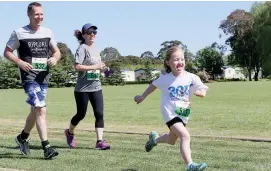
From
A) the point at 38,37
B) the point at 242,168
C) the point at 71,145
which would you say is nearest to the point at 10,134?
the point at 71,145

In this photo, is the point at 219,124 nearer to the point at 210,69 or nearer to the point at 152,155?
the point at 152,155

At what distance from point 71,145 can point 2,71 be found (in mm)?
77244

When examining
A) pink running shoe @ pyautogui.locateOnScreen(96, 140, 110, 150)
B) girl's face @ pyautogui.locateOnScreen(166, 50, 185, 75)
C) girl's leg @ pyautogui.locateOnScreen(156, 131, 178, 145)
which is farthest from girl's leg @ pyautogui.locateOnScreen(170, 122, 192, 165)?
pink running shoe @ pyautogui.locateOnScreen(96, 140, 110, 150)

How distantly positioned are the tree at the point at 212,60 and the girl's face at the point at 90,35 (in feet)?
374

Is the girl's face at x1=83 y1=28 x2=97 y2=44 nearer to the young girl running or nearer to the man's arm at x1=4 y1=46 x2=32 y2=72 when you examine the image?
the man's arm at x1=4 y1=46 x2=32 y2=72

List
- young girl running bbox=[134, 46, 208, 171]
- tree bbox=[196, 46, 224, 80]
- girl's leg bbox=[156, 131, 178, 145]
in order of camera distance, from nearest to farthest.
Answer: young girl running bbox=[134, 46, 208, 171] < girl's leg bbox=[156, 131, 178, 145] < tree bbox=[196, 46, 224, 80]

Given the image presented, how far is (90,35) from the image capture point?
8.36 meters

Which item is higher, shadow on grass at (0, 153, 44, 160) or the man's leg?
the man's leg

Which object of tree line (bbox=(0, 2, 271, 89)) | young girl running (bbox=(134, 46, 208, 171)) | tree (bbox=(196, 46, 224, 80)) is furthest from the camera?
tree (bbox=(196, 46, 224, 80))

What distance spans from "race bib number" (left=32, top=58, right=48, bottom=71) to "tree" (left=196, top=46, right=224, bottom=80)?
115 meters

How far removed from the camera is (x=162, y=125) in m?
13.0

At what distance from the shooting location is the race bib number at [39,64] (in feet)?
23.8

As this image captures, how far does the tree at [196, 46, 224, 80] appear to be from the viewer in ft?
401

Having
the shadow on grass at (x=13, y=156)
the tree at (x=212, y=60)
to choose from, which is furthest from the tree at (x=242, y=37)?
the shadow on grass at (x=13, y=156)
